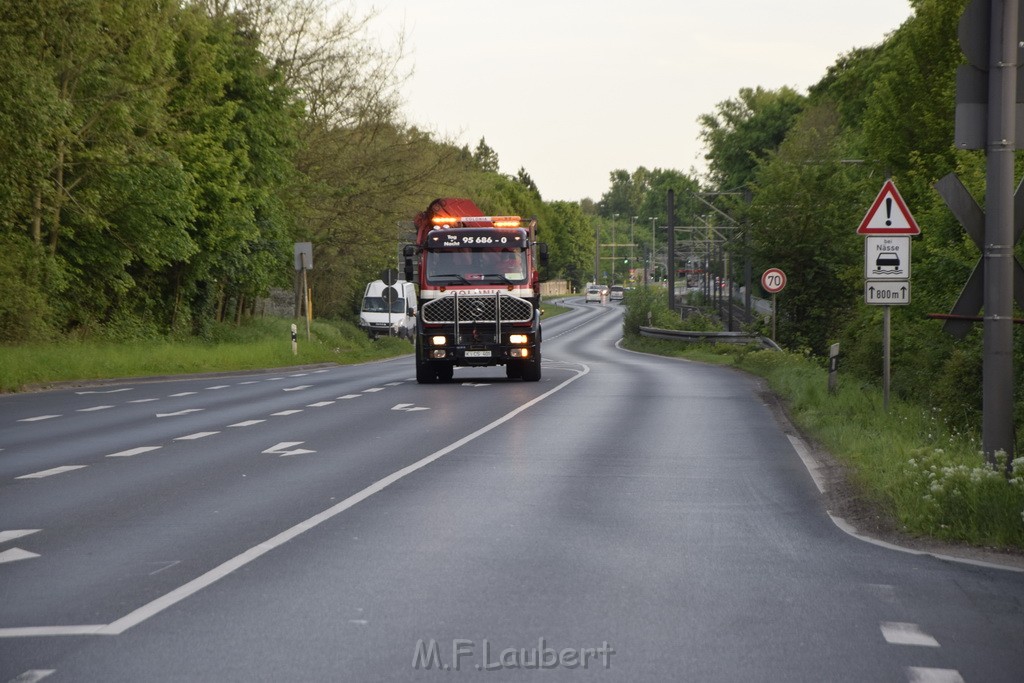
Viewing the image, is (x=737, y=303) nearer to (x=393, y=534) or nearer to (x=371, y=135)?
(x=371, y=135)

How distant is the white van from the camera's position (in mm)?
62750

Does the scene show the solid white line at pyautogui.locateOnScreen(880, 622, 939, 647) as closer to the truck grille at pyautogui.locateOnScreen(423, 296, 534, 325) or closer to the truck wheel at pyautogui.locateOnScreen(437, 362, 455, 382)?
the truck grille at pyautogui.locateOnScreen(423, 296, 534, 325)

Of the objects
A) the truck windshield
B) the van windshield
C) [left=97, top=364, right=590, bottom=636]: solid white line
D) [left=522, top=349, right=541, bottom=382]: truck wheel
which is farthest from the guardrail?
[left=97, top=364, right=590, bottom=636]: solid white line

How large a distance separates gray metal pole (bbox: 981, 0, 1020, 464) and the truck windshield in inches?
688

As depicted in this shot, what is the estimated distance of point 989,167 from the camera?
10.7 meters

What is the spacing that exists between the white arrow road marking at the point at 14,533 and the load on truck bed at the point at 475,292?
18337mm

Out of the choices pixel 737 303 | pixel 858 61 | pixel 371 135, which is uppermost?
pixel 858 61

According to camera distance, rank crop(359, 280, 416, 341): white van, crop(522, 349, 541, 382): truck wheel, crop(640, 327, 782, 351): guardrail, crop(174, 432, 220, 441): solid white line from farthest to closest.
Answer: crop(359, 280, 416, 341): white van, crop(640, 327, 782, 351): guardrail, crop(522, 349, 541, 382): truck wheel, crop(174, 432, 220, 441): solid white line

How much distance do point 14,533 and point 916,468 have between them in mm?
6486

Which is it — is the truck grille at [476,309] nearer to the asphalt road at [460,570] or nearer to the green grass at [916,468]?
the green grass at [916,468]

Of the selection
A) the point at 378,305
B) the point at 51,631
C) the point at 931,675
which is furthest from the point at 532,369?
the point at 378,305

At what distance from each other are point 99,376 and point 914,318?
58.1 ft

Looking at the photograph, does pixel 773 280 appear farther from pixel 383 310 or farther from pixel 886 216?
pixel 383 310

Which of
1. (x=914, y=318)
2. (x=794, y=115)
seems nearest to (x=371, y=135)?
(x=914, y=318)
